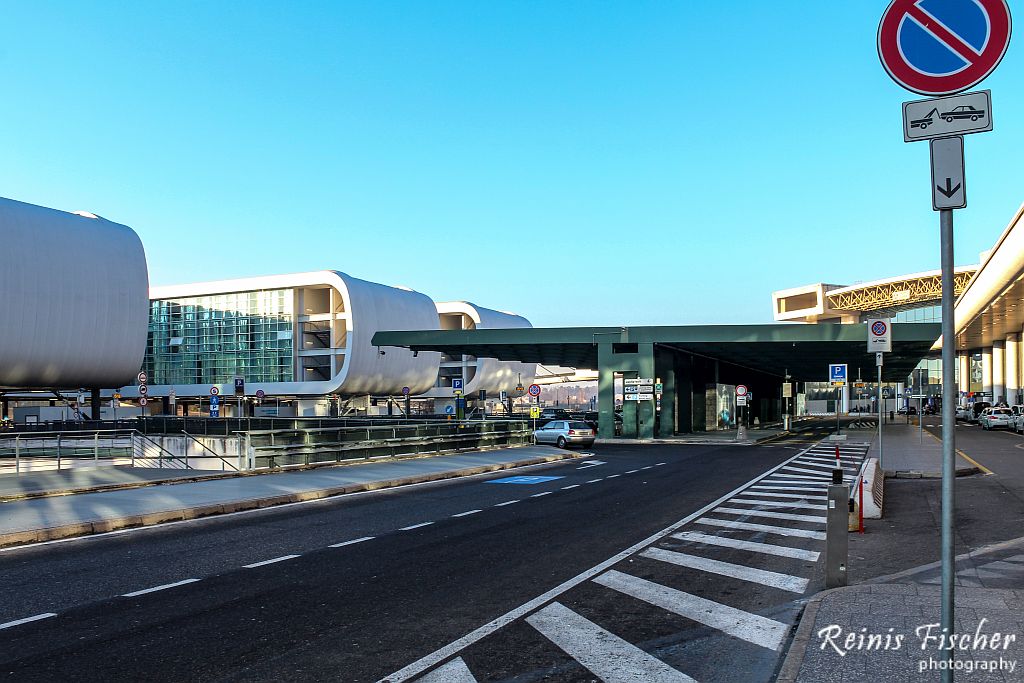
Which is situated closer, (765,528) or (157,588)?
(157,588)

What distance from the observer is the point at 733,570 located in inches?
393

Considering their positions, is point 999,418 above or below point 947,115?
below

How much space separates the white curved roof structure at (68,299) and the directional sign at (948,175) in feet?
243

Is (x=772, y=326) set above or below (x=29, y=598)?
above

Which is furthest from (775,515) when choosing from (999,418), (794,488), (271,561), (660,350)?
(999,418)

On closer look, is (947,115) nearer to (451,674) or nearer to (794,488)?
(451,674)

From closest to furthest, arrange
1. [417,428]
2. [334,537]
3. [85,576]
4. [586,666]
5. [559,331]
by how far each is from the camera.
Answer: [586,666], [85,576], [334,537], [417,428], [559,331]

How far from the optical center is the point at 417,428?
101 feet

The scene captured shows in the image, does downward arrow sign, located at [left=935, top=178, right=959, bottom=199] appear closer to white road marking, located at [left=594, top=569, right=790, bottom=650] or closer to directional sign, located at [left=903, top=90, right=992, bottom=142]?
directional sign, located at [left=903, top=90, right=992, bottom=142]

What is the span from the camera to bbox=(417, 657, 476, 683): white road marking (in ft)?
19.6

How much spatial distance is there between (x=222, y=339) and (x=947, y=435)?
97393 mm

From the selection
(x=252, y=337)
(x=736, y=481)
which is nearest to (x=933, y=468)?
(x=736, y=481)

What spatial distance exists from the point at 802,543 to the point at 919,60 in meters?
8.83

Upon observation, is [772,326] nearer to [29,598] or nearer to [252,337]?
[29,598]
